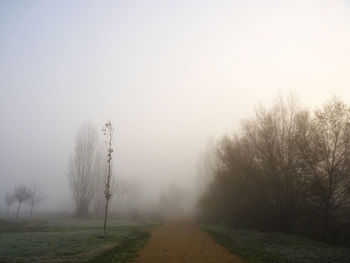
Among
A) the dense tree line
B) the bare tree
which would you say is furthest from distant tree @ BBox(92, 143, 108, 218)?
the dense tree line

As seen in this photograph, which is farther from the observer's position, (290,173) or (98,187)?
(98,187)

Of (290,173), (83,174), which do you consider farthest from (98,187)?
(290,173)

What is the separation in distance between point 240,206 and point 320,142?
12.0 meters

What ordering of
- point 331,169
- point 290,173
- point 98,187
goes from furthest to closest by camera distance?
point 98,187 → point 290,173 → point 331,169

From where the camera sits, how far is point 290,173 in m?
24.2

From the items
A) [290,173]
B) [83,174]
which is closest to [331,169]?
[290,173]

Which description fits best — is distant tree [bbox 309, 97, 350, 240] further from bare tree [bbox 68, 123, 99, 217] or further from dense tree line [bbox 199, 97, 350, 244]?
bare tree [bbox 68, 123, 99, 217]

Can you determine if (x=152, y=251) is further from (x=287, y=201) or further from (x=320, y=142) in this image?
(x=320, y=142)

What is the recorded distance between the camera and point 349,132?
20.8 m

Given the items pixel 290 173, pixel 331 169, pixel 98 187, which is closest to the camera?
pixel 331 169

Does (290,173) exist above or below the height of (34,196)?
above

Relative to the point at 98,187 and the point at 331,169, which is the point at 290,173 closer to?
the point at 331,169

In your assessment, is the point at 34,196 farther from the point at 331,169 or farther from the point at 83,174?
the point at 331,169

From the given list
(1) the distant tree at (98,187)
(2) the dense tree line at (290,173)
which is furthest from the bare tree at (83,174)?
(2) the dense tree line at (290,173)
